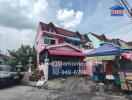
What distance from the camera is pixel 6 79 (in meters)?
14.7

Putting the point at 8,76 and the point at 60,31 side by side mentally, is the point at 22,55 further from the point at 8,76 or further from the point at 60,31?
the point at 8,76

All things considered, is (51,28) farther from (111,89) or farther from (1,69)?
(111,89)

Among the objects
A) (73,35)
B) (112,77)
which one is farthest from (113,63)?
(73,35)

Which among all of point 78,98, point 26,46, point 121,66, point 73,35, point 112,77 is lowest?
point 78,98

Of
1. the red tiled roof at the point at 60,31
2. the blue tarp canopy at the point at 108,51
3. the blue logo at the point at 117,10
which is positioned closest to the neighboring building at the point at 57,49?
the red tiled roof at the point at 60,31

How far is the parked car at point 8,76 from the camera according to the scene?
14.3 metres

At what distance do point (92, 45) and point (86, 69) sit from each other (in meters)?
17.0

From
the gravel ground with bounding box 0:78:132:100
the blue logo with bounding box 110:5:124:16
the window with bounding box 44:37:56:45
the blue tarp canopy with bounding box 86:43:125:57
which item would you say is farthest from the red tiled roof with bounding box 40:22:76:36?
the blue logo with bounding box 110:5:124:16

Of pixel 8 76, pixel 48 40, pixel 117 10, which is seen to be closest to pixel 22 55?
pixel 48 40

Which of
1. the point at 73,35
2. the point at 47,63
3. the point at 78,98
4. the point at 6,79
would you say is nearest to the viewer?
the point at 78,98

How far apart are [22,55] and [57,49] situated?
10865 millimetres

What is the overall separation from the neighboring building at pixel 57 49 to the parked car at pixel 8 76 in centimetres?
255

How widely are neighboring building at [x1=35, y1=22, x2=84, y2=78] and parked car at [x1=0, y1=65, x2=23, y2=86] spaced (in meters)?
2.55

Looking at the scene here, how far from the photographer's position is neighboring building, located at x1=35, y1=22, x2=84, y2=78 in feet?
58.8
